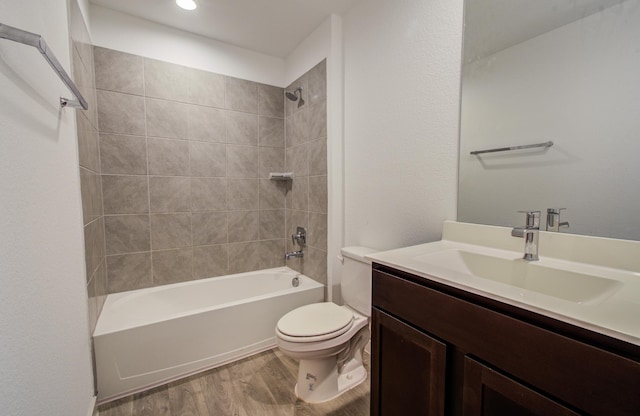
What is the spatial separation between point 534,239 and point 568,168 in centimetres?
29

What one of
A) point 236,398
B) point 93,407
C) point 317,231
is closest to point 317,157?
point 317,231

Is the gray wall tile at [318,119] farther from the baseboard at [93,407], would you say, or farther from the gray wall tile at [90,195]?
the baseboard at [93,407]

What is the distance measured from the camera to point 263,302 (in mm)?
1925

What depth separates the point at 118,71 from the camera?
6.28 feet

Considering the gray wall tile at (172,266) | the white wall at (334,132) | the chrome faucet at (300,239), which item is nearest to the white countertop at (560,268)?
the white wall at (334,132)

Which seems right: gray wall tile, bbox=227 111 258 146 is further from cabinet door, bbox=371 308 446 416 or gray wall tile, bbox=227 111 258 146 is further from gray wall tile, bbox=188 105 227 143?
cabinet door, bbox=371 308 446 416

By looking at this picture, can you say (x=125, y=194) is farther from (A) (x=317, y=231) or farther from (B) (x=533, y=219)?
→ (B) (x=533, y=219)

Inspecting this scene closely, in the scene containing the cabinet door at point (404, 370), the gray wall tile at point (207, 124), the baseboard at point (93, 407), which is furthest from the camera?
the gray wall tile at point (207, 124)

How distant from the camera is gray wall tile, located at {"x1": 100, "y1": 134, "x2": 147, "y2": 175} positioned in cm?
192

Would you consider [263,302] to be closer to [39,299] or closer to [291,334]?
[291,334]

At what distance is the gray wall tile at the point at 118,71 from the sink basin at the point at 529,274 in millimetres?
2304

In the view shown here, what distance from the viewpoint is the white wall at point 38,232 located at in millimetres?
643

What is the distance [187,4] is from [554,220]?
7.94 ft

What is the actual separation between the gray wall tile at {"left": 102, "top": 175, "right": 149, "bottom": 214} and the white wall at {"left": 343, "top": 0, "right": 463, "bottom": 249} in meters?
1.60
